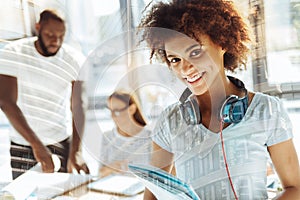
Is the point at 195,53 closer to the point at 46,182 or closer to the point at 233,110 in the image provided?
the point at 233,110

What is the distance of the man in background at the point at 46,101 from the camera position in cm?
168

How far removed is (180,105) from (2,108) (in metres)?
0.65

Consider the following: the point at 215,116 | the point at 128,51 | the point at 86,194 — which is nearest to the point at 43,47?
the point at 128,51

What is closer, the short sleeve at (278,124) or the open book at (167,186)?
the open book at (167,186)

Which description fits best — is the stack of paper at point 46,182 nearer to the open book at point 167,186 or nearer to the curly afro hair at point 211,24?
the open book at point 167,186

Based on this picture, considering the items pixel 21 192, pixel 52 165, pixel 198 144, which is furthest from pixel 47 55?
pixel 198 144

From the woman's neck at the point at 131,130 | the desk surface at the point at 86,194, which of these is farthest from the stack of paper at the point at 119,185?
the woman's neck at the point at 131,130

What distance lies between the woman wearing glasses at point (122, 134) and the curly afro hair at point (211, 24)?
24 centimetres

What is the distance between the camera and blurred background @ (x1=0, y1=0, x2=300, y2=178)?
154 centimetres

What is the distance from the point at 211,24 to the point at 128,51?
0.30 metres

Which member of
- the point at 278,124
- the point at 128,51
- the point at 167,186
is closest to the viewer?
the point at 167,186

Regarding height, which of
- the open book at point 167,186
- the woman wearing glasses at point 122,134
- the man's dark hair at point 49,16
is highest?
the man's dark hair at point 49,16

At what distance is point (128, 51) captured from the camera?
163cm

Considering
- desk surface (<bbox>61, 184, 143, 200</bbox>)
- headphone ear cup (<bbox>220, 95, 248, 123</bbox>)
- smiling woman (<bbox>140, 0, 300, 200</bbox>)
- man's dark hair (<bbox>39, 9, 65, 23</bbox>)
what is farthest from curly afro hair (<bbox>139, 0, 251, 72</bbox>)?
desk surface (<bbox>61, 184, 143, 200</bbox>)
